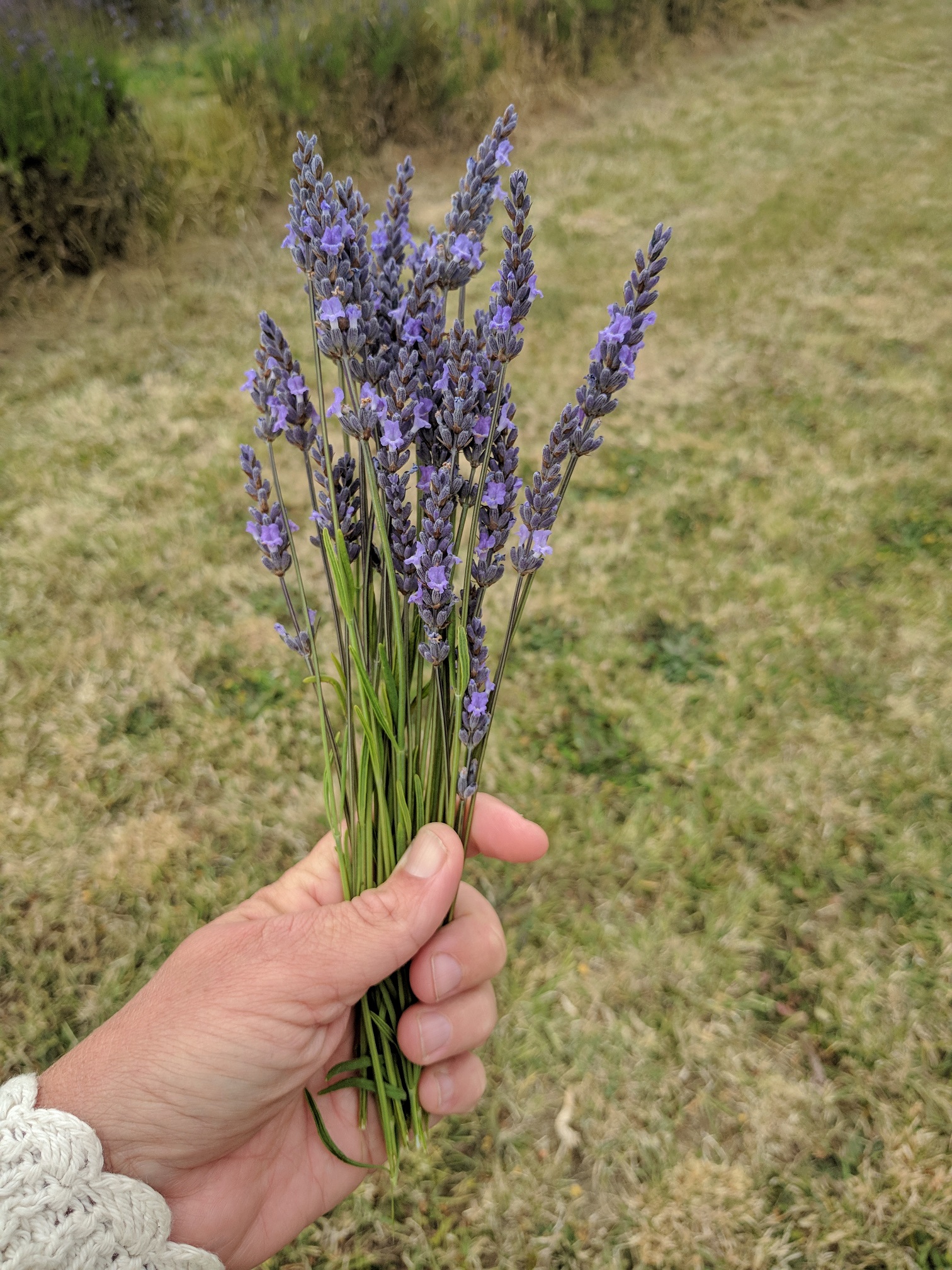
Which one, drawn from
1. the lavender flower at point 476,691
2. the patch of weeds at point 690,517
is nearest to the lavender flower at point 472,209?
the lavender flower at point 476,691

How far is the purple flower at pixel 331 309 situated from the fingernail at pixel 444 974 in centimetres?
100

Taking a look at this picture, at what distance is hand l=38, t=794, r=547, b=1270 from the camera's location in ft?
3.46

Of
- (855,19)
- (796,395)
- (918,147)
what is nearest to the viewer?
(796,395)

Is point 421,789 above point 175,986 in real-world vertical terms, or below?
above

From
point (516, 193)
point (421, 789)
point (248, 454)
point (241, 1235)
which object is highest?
point (516, 193)

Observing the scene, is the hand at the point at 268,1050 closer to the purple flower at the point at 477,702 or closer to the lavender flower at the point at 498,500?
the purple flower at the point at 477,702

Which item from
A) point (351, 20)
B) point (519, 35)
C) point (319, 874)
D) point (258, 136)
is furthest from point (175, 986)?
point (519, 35)

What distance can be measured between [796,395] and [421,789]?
305 centimetres

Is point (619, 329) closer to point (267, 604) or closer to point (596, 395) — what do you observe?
point (596, 395)

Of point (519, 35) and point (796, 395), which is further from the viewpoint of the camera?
point (519, 35)

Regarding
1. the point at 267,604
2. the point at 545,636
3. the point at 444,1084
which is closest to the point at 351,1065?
the point at 444,1084

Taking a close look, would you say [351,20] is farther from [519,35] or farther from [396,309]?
[396,309]

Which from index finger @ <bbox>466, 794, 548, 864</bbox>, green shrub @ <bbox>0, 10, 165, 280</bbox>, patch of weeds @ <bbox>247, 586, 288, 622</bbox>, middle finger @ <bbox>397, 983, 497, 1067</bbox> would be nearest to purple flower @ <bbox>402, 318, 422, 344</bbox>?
index finger @ <bbox>466, 794, 548, 864</bbox>

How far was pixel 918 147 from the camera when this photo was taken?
18.5 feet
